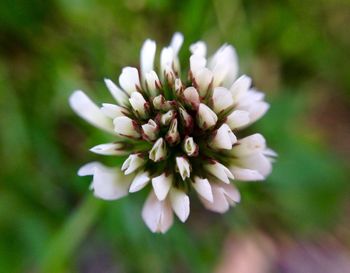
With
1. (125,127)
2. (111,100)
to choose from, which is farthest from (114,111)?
(111,100)

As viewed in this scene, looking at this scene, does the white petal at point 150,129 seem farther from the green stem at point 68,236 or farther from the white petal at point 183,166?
the green stem at point 68,236

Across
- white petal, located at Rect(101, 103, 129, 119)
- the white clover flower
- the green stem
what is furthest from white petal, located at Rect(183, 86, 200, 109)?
the green stem

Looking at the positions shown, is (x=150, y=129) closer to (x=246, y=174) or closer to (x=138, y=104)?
(x=138, y=104)

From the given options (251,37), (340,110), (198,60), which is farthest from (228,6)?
(198,60)

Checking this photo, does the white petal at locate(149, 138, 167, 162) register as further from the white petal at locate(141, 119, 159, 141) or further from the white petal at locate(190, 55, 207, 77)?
the white petal at locate(190, 55, 207, 77)

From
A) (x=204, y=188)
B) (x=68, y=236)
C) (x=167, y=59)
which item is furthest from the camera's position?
(x=68, y=236)

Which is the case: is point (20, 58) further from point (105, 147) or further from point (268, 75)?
point (105, 147)

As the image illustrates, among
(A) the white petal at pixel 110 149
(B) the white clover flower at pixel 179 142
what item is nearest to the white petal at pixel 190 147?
(B) the white clover flower at pixel 179 142
